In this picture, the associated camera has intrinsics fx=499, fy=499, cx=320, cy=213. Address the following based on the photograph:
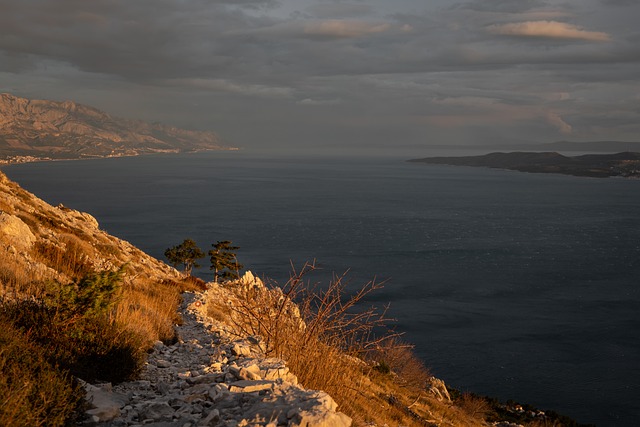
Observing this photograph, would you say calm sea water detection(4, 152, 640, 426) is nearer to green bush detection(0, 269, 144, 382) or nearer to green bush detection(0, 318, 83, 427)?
green bush detection(0, 269, 144, 382)

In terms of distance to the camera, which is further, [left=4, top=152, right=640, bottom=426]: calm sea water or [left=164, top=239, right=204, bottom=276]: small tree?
[left=164, top=239, right=204, bottom=276]: small tree

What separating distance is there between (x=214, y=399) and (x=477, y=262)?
8613cm

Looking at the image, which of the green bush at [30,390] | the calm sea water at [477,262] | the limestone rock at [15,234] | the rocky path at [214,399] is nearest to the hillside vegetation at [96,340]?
the green bush at [30,390]

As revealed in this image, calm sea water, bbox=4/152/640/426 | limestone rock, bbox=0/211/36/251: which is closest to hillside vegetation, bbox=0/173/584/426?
limestone rock, bbox=0/211/36/251

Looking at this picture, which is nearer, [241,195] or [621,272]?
[621,272]

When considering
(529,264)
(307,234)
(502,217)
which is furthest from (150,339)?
(502,217)

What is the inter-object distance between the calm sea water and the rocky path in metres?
39.8

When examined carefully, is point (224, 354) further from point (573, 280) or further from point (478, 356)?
point (573, 280)

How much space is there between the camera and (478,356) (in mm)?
52656

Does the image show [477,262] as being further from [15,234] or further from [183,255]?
[15,234]

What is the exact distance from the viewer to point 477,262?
87000mm

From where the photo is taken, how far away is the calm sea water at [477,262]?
164 feet

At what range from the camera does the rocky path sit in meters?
5.26

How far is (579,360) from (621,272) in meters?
36.0
